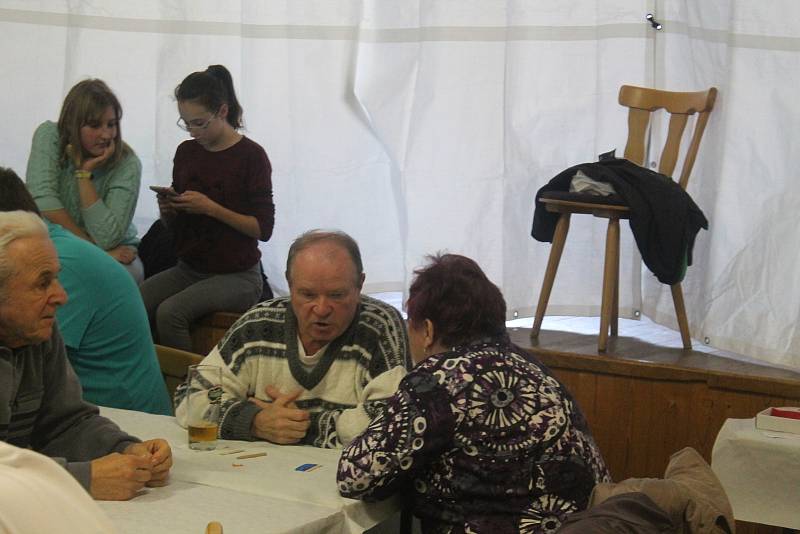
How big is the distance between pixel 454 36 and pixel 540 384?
107 inches

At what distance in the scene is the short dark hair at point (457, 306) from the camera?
2.41 m

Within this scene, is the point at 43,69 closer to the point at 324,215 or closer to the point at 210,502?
the point at 324,215

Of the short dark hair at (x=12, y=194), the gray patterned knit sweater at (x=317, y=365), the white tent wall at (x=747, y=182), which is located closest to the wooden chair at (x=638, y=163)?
the white tent wall at (x=747, y=182)

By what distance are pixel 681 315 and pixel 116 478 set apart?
2625mm

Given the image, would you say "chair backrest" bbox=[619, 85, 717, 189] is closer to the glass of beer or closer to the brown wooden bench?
the brown wooden bench

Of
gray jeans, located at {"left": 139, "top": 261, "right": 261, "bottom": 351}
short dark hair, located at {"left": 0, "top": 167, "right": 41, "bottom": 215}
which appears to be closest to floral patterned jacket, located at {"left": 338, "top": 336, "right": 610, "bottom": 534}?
short dark hair, located at {"left": 0, "top": 167, "right": 41, "bottom": 215}

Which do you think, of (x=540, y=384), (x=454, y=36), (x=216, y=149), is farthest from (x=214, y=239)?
(x=540, y=384)

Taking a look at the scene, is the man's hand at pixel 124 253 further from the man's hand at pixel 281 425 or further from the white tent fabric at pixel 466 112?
the man's hand at pixel 281 425

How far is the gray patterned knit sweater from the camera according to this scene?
264 cm

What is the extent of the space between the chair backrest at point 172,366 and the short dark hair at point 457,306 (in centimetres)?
102

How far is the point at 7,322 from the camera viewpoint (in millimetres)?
2152

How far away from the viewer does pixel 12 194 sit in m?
2.64

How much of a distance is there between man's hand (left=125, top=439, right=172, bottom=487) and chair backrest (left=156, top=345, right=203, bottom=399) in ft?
3.37

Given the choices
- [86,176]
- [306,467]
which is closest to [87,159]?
[86,176]
